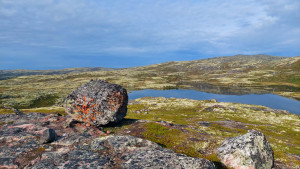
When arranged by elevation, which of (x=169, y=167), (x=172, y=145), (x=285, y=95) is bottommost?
(x=285, y=95)

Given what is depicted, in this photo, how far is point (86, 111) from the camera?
26.5m

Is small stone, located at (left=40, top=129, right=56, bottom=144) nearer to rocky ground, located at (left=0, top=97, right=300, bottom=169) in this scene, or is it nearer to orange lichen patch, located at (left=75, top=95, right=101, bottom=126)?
rocky ground, located at (left=0, top=97, right=300, bottom=169)

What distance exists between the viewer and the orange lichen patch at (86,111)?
2622 cm

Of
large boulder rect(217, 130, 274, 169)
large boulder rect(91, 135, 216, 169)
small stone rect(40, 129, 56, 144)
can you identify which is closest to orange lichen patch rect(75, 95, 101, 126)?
small stone rect(40, 129, 56, 144)

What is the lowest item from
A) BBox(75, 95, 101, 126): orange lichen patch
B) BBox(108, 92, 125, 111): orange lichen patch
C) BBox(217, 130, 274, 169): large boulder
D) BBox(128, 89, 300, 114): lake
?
BBox(128, 89, 300, 114): lake

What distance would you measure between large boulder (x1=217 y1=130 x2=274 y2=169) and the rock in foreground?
457 cm

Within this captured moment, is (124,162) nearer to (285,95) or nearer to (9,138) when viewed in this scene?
(9,138)

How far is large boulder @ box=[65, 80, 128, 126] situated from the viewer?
25969 millimetres

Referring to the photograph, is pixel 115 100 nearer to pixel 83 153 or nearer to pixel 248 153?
pixel 83 153

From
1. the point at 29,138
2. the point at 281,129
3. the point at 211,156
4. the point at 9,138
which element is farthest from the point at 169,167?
the point at 281,129

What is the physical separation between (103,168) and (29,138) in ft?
39.8

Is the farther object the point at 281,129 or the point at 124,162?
the point at 281,129

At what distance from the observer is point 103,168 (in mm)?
13117

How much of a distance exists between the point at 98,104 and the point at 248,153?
66.6 feet
